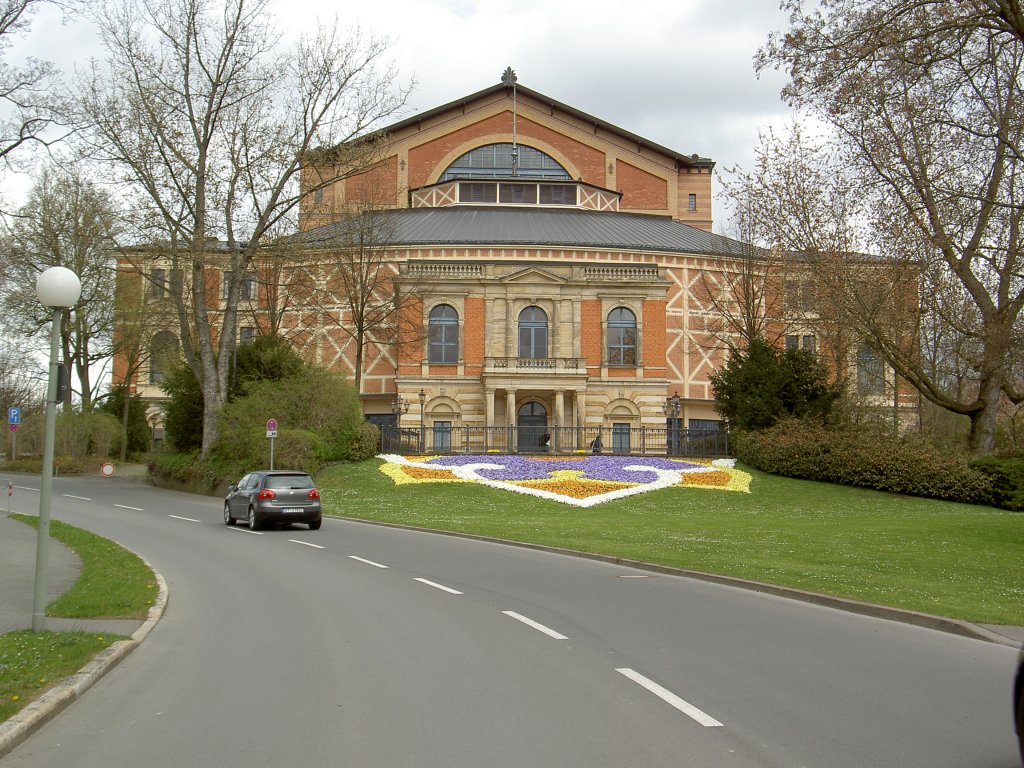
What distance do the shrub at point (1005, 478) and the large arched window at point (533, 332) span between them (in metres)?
28.6

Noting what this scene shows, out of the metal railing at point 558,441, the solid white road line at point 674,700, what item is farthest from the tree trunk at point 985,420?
the solid white road line at point 674,700

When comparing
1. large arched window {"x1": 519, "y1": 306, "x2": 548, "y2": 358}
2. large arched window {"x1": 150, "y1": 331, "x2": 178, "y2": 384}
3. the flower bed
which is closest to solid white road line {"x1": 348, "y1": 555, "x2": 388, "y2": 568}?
the flower bed

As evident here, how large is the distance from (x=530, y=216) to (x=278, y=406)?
32968 mm

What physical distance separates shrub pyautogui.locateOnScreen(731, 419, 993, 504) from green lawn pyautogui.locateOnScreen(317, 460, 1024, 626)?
73 centimetres

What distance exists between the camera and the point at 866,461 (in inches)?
1441

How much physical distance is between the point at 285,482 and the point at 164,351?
106 feet

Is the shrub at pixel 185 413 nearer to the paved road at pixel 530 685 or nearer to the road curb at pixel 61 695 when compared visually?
the paved road at pixel 530 685

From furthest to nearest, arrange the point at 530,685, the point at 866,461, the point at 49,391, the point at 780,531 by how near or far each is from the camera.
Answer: the point at 866,461 → the point at 780,531 → the point at 49,391 → the point at 530,685

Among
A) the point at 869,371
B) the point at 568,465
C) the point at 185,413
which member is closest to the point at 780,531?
the point at 568,465

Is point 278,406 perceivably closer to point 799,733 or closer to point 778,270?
point 778,270

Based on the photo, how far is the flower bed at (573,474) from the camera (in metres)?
35.8

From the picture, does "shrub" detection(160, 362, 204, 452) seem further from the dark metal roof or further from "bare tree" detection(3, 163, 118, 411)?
the dark metal roof

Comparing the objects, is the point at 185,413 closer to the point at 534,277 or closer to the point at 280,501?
the point at 534,277

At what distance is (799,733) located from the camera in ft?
20.7
